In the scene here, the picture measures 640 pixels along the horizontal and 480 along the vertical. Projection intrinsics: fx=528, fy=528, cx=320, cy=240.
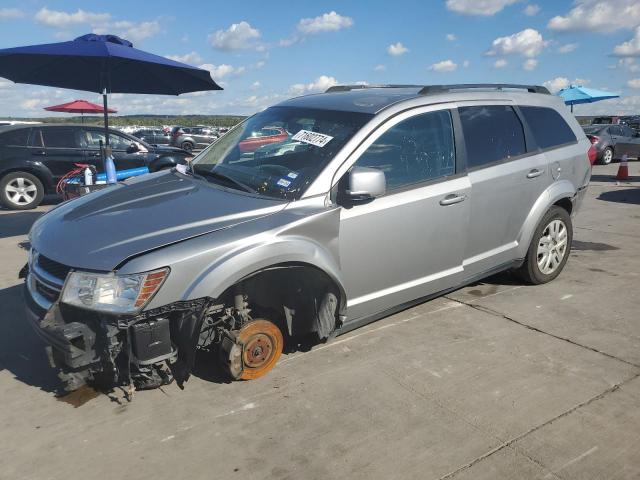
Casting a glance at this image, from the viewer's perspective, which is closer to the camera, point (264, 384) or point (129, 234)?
point (129, 234)

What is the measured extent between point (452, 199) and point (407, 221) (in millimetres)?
479

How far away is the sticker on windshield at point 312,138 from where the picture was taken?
360 cm

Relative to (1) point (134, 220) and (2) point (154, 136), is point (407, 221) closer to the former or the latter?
(1) point (134, 220)

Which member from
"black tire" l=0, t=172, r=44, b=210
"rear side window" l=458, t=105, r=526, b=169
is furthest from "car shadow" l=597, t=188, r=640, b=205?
"black tire" l=0, t=172, r=44, b=210

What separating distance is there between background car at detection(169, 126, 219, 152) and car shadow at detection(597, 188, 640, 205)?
2668 cm

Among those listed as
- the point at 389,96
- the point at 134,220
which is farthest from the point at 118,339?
the point at 389,96

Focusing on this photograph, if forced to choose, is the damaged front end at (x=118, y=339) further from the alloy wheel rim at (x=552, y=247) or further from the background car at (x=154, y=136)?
the background car at (x=154, y=136)

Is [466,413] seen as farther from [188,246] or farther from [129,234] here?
[129,234]

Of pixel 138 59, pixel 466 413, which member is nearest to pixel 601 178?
pixel 138 59

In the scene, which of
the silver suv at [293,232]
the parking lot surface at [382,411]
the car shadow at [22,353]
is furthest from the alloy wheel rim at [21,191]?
the silver suv at [293,232]

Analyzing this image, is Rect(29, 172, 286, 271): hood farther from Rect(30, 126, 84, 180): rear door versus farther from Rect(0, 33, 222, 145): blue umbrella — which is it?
Rect(30, 126, 84, 180): rear door

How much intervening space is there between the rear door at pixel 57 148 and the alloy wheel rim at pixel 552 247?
8489mm

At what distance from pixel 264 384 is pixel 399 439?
95cm

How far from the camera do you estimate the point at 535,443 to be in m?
2.72
